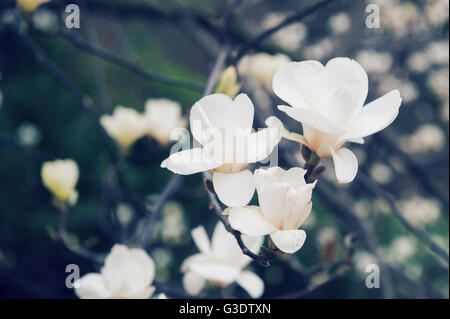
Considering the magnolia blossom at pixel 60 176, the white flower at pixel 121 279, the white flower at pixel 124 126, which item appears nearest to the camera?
the white flower at pixel 121 279

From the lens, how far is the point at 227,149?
0.37 m

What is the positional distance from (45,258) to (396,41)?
165cm

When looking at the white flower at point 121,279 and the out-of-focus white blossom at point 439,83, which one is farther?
the out-of-focus white blossom at point 439,83

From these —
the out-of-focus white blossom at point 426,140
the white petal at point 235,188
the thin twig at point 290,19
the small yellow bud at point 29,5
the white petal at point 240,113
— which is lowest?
the white petal at point 235,188

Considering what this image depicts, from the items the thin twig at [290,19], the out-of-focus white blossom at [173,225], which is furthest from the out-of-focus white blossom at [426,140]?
the thin twig at [290,19]

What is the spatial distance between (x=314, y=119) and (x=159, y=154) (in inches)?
44.5

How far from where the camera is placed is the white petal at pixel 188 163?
35cm

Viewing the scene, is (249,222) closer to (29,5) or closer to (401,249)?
(29,5)

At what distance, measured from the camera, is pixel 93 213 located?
4.23 feet

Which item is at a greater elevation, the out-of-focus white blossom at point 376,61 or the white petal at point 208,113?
the out-of-focus white blossom at point 376,61

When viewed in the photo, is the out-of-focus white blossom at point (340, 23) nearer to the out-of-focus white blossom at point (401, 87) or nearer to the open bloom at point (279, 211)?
the out-of-focus white blossom at point (401, 87)

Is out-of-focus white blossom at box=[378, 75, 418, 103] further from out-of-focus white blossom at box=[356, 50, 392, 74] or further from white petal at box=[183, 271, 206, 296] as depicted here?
white petal at box=[183, 271, 206, 296]

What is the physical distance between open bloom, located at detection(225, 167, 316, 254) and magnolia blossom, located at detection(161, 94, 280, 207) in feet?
0.04
